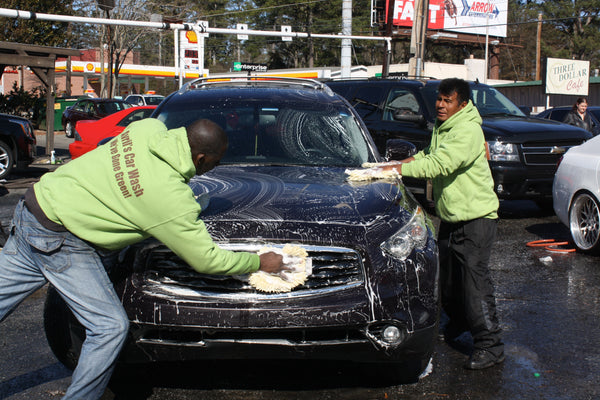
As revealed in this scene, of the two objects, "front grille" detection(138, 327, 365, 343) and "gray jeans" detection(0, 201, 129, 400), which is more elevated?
"gray jeans" detection(0, 201, 129, 400)

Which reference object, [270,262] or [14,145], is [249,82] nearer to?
[270,262]

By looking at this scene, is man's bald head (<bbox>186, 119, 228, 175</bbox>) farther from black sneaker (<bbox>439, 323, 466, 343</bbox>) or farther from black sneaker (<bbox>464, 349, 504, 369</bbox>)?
black sneaker (<bbox>439, 323, 466, 343</bbox>)

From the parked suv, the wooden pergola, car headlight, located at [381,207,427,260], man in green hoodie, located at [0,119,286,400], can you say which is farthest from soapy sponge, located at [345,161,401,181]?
the wooden pergola

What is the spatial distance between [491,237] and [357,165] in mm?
1064

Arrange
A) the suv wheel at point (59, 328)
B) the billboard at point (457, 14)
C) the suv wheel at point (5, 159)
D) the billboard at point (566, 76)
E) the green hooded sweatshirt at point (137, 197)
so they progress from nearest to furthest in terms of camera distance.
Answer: the green hooded sweatshirt at point (137, 197)
the suv wheel at point (59, 328)
the suv wheel at point (5, 159)
the billboard at point (566, 76)
the billboard at point (457, 14)

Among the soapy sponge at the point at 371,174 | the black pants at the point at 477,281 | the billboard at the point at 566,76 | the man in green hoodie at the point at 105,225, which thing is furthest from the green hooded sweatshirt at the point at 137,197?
the billboard at the point at 566,76

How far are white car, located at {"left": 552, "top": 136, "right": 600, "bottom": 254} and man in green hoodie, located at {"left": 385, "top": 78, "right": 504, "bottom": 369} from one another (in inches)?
137

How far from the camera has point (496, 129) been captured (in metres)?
9.45

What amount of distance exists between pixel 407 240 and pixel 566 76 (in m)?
27.8

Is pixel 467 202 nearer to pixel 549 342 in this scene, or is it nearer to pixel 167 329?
pixel 549 342

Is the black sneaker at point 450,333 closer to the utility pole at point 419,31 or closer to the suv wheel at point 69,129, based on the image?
the utility pole at point 419,31

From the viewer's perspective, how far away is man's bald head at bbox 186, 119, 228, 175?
9.41 ft

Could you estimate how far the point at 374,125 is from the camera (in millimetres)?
10836

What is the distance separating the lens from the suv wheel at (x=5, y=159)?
13211mm
